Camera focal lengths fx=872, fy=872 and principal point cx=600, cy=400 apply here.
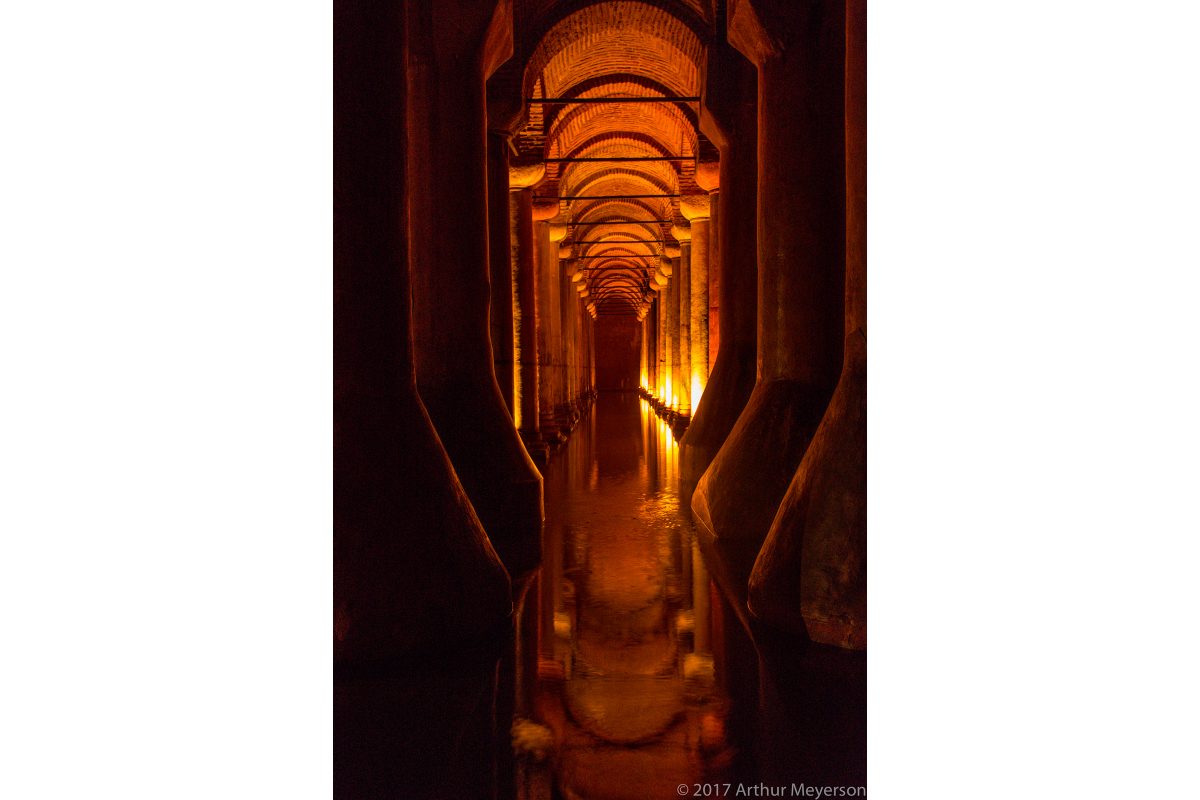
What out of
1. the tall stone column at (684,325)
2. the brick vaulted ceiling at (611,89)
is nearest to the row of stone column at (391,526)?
the brick vaulted ceiling at (611,89)

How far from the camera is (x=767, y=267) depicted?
6449 millimetres

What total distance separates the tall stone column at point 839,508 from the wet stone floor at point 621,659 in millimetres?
463

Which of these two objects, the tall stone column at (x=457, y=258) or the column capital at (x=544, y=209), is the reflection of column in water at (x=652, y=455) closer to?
the tall stone column at (x=457, y=258)

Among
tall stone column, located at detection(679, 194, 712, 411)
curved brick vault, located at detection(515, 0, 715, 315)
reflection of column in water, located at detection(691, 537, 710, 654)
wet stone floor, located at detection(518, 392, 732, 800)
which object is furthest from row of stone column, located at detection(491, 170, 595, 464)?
reflection of column in water, located at detection(691, 537, 710, 654)

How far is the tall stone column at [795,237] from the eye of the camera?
610cm

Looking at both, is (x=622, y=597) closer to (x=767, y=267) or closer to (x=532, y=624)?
(x=532, y=624)

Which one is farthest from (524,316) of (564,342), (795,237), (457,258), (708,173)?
(564,342)

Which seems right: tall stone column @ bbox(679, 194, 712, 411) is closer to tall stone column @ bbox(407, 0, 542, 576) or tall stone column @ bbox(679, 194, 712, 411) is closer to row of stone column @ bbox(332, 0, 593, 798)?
tall stone column @ bbox(407, 0, 542, 576)

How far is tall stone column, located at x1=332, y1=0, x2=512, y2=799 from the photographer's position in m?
3.60

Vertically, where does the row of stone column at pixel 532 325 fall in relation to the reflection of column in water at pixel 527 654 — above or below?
above

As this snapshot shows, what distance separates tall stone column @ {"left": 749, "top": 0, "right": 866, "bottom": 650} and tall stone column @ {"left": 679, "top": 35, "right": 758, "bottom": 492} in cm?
444

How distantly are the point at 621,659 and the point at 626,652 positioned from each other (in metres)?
0.10

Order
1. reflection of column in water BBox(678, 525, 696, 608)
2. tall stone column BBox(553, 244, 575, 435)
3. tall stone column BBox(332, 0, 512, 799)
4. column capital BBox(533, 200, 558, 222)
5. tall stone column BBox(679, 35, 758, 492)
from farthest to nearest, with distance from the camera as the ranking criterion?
tall stone column BBox(553, 244, 575, 435), column capital BBox(533, 200, 558, 222), tall stone column BBox(679, 35, 758, 492), reflection of column in water BBox(678, 525, 696, 608), tall stone column BBox(332, 0, 512, 799)

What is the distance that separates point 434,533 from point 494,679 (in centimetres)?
69
